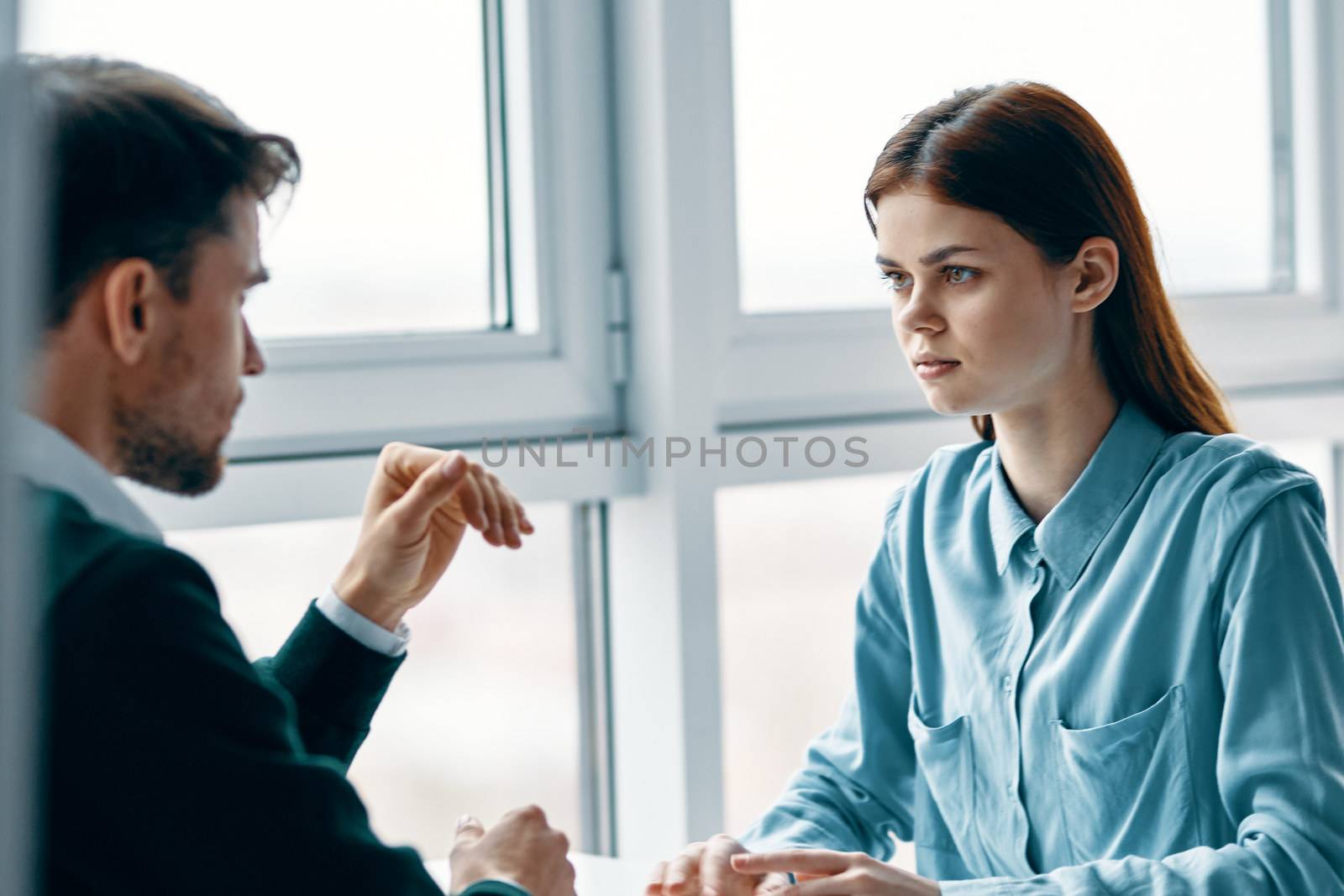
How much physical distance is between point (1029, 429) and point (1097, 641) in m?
0.20

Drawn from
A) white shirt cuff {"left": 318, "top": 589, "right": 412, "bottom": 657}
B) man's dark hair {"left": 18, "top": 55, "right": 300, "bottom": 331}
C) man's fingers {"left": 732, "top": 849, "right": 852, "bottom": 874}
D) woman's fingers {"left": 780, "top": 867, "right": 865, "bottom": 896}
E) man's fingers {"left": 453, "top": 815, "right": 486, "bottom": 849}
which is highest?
man's dark hair {"left": 18, "top": 55, "right": 300, "bottom": 331}

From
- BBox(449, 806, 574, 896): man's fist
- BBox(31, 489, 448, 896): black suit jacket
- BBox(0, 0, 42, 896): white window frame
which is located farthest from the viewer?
BBox(449, 806, 574, 896): man's fist

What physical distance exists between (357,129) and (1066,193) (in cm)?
74

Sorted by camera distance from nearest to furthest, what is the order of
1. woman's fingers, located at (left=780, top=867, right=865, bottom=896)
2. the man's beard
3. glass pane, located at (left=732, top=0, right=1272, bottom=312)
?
1. the man's beard
2. woman's fingers, located at (left=780, top=867, right=865, bottom=896)
3. glass pane, located at (left=732, top=0, right=1272, bottom=312)

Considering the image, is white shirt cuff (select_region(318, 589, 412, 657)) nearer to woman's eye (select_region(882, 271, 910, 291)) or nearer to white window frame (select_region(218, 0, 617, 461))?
white window frame (select_region(218, 0, 617, 461))

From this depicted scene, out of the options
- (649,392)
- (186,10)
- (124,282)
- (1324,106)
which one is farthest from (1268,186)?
(124,282)

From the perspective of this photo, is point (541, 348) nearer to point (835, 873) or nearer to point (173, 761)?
point (835, 873)

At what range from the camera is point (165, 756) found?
2.32 ft

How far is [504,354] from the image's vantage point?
1.54 metres

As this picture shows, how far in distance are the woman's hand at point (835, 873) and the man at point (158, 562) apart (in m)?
0.17

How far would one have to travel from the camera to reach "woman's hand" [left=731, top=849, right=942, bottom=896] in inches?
40.9

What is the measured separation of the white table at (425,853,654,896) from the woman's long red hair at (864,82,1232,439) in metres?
0.59

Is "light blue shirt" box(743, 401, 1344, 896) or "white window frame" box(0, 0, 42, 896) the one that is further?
"light blue shirt" box(743, 401, 1344, 896)

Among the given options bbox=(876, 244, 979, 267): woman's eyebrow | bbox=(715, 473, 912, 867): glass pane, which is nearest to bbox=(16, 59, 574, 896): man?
bbox=(876, 244, 979, 267): woman's eyebrow
